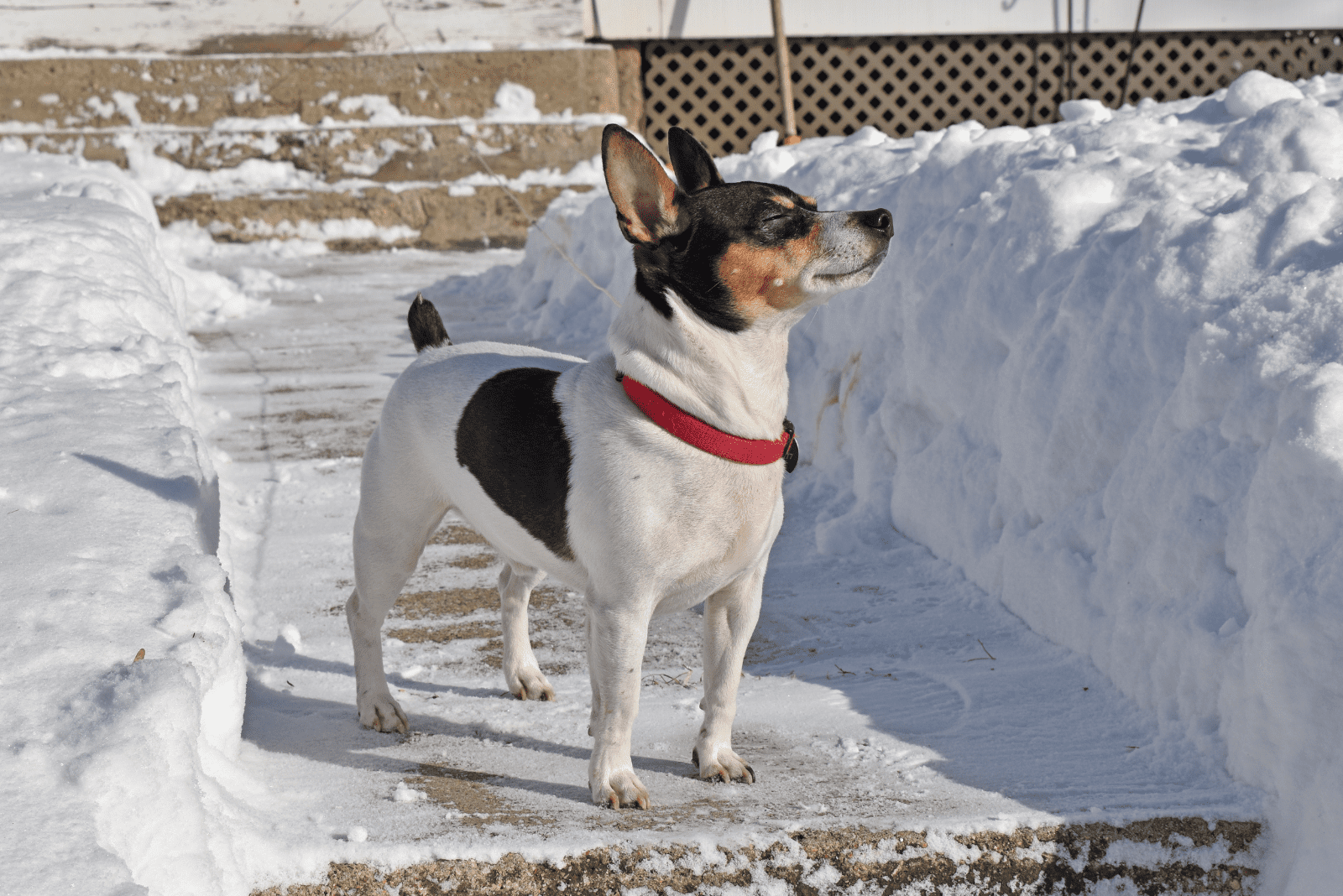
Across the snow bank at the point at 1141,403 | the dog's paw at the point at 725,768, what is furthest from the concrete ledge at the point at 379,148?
the dog's paw at the point at 725,768

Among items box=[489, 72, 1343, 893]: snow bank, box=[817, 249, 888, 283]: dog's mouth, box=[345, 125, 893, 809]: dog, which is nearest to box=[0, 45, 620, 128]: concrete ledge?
box=[489, 72, 1343, 893]: snow bank

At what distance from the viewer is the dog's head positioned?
2.53 m

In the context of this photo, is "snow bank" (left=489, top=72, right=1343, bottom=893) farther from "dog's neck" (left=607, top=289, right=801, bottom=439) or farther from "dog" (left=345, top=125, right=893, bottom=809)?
"dog's neck" (left=607, top=289, right=801, bottom=439)

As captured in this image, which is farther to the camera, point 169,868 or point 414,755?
point 414,755

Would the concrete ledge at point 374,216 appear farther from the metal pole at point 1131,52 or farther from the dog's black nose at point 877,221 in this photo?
the dog's black nose at point 877,221

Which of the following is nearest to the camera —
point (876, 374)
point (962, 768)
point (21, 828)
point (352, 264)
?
point (21, 828)

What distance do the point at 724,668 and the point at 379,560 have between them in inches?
38.8

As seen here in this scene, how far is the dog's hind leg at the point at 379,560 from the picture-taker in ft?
10.1

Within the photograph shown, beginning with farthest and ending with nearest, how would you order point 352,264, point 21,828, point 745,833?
point 352,264, point 745,833, point 21,828

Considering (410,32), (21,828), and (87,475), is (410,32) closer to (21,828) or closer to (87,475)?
(87,475)

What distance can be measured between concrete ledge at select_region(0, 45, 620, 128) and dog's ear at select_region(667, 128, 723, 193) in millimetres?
10225

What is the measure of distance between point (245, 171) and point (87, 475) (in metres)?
10.5

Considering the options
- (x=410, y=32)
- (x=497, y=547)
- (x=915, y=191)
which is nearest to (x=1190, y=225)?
(x=915, y=191)

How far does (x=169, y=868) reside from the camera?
198 cm
